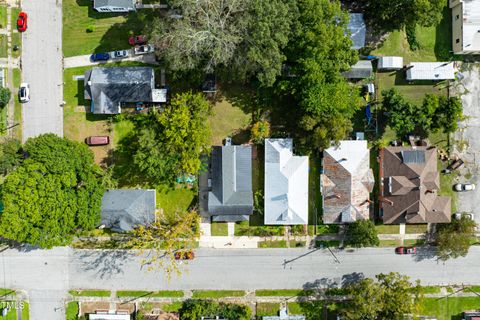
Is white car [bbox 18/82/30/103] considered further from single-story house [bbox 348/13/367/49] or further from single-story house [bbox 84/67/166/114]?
single-story house [bbox 348/13/367/49]

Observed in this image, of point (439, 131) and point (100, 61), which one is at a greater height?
point (100, 61)

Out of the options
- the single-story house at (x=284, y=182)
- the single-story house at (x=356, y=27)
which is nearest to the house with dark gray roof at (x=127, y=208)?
the single-story house at (x=284, y=182)

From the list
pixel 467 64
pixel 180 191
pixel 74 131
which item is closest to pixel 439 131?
pixel 467 64

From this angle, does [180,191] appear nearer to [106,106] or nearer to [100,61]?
[106,106]

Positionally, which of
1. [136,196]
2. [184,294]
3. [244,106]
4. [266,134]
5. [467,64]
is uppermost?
[467,64]

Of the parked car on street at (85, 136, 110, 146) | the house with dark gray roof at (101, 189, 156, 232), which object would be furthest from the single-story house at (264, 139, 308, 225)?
the parked car on street at (85, 136, 110, 146)

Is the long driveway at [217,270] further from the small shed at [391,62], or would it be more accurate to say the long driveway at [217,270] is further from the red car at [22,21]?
the red car at [22,21]
